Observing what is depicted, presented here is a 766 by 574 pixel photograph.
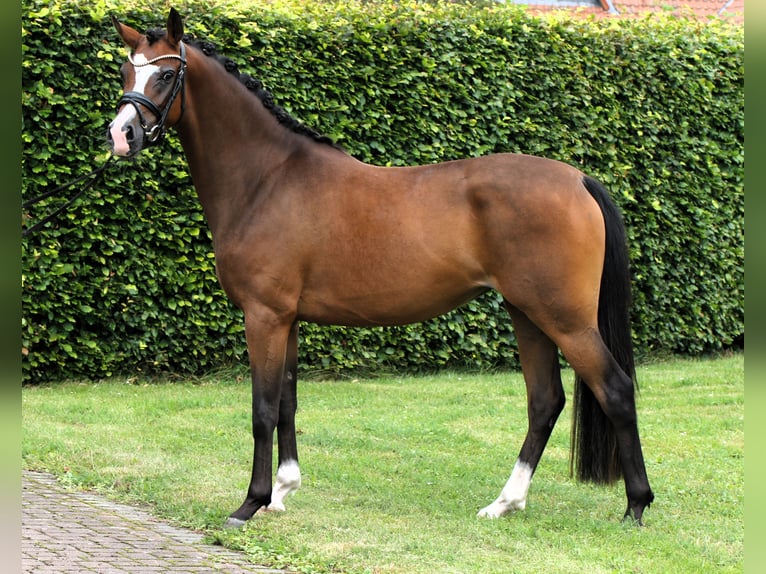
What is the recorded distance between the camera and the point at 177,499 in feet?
17.3

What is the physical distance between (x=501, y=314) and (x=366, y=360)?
157cm

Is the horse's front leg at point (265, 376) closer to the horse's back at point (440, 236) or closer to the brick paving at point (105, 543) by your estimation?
the horse's back at point (440, 236)

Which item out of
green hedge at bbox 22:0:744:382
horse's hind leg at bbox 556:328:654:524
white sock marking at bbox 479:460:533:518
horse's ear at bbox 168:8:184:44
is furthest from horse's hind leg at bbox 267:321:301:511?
green hedge at bbox 22:0:744:382

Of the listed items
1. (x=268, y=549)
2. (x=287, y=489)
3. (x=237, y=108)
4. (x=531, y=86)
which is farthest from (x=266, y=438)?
(x=531, y=86)

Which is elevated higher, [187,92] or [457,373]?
[187,92]

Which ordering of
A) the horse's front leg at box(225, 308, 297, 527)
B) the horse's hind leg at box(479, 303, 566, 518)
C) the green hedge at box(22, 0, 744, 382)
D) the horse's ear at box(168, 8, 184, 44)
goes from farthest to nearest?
the green hedge at box(22, 0, 744, 382)
the horse's hind leg at box(479, 303, 566, 518)
the horse's front leg at box(225, 308, 297, 527)
the horse's ear at box(168, 8, 184, 44)

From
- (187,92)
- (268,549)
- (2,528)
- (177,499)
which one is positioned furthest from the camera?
(177,499)

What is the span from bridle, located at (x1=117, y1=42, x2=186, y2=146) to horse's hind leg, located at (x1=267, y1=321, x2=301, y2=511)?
4.24ft

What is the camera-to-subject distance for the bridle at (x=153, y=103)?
455 centimetres

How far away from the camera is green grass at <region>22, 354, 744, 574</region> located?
4320 mm

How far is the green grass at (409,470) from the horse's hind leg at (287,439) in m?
0.11

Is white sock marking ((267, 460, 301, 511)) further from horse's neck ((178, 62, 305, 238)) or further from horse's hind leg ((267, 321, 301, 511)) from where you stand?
horse's neck ((178, 62, 305, 238))

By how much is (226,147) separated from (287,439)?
5.56 ft

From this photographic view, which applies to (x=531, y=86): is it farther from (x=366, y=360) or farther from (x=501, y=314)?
(x=366, y=360)
